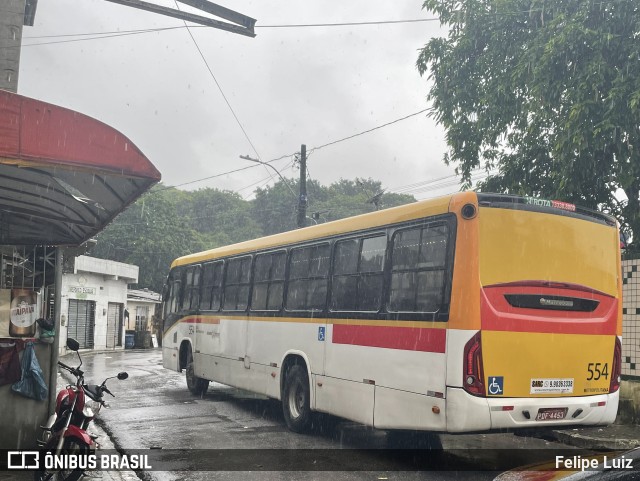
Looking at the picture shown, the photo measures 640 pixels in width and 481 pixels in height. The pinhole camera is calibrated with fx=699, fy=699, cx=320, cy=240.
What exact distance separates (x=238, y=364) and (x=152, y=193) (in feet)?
170

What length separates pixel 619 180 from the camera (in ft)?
44.2

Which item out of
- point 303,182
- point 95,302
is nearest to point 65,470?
point 303,182

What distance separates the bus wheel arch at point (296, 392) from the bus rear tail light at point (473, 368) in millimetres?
3536

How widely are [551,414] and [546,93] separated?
27.4 ft

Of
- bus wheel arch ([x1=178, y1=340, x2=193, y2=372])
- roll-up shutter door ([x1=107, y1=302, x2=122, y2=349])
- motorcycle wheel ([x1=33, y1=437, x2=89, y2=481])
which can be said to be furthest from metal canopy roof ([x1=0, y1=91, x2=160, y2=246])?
roll-up shutter door ([x1=107, y1=302, x2=122, y2=349])

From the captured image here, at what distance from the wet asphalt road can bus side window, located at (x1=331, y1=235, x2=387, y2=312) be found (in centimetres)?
191

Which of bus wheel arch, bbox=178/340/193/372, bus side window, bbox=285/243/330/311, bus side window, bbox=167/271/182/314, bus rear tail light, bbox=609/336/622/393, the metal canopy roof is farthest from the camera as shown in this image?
bus side window, bbox=167/271/182/314

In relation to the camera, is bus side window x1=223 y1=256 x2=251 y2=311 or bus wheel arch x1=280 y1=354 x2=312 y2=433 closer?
bus wheel arch x1=280 y1=354 x2=312 y2=433

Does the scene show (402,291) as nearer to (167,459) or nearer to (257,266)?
(167,459)

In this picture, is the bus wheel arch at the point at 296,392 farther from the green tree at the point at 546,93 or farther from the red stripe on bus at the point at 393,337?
the green tree at the point at 546,93

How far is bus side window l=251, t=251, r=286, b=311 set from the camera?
11547 mm

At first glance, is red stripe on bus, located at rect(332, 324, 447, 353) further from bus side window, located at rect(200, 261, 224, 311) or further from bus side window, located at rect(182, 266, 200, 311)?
bus side window, located at rect(182, 266, 200, 311)

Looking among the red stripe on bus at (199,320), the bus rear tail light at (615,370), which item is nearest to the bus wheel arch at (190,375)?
the red stripe on bus at (199,320)

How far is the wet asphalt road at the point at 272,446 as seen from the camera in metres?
7.84
